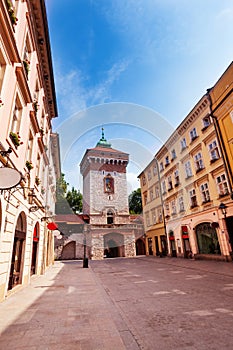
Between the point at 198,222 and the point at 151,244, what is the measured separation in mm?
13941

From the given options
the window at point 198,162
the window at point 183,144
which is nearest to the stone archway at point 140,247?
the window at point 183,144

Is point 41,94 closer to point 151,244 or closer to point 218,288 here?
point 218,288

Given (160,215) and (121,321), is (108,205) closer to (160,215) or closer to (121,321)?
(160,215)

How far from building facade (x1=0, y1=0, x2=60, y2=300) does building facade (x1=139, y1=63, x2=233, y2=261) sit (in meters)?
12.3

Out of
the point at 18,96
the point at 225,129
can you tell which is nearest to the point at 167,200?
the point at 225,129

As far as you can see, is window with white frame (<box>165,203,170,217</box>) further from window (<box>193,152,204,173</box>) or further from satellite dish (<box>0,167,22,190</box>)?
satellite dish (<box>0,167,22,190</box>)

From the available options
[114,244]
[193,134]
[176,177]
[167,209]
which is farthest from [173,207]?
[114,244]

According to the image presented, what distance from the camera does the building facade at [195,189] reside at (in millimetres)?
16250

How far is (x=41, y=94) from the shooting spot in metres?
12.8

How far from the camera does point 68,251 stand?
101 feet

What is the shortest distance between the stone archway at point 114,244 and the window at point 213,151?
19763 millimetres

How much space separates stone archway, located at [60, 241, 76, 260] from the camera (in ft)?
99.9

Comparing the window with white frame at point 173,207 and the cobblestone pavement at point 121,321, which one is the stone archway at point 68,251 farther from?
the cobblestone pavement at point 121,321

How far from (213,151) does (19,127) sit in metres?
15.0
